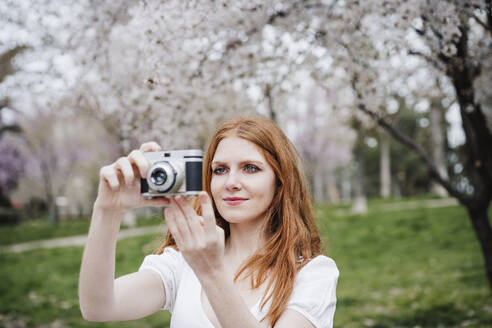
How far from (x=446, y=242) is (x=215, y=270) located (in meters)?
11.2

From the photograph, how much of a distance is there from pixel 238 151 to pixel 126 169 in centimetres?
68

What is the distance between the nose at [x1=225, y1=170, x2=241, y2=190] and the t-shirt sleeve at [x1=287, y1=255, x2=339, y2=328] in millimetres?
498

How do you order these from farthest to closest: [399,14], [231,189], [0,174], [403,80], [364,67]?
[0,174], [403,80], [364,67], [399,14], [231,189]

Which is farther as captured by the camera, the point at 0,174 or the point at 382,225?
the point at 0,174

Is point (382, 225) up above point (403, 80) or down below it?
below

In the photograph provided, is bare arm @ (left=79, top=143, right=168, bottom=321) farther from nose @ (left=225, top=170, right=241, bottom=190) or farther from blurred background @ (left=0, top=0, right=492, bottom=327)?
blurred background @ (left=0, top=0, right=492, bottom=327)

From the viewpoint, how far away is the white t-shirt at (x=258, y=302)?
6.29ft

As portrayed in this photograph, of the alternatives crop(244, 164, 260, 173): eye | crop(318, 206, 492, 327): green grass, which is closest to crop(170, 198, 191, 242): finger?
A: crop(244, 164, 260, 173): eye

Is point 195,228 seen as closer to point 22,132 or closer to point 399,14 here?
point 399,14

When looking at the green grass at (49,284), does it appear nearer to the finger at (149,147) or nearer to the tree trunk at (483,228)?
the finger at (149,147)

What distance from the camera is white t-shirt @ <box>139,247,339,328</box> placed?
1918 mm

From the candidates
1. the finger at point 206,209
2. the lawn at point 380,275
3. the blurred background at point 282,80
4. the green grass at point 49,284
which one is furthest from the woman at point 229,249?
the green grass at point 49,284

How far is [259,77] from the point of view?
4.99 meters

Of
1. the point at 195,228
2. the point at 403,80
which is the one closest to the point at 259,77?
the point at 403,80
